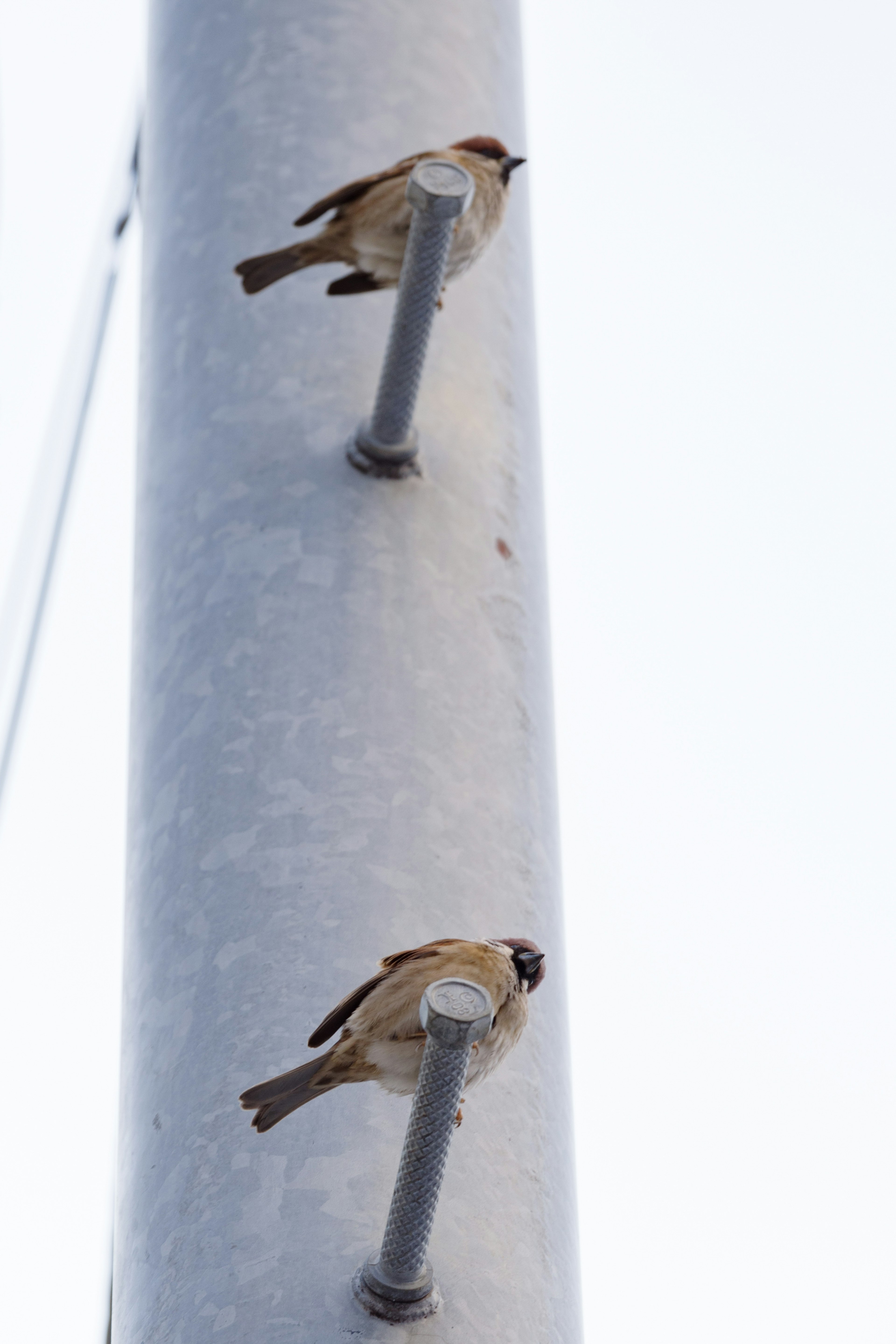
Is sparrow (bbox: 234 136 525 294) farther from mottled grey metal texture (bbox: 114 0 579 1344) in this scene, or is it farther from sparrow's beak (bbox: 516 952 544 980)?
sparrow's beak (bbox: 516 952 544 980)

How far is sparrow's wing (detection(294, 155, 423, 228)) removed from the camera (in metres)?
2.00

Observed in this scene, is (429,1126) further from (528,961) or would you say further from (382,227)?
(382,227)

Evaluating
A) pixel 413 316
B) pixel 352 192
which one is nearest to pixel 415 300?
pixel 413 316

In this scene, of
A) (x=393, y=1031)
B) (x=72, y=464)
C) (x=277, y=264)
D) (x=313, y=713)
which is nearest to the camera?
(x=393, y=1031)

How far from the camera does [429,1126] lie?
1.31 m

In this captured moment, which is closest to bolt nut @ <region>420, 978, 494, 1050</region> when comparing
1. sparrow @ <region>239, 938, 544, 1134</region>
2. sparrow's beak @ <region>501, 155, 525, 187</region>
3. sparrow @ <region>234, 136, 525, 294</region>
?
sparrow @ <region>239, 938, 544, 1134</region>

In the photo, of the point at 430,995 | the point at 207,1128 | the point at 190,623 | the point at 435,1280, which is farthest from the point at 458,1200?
the point at 190,623

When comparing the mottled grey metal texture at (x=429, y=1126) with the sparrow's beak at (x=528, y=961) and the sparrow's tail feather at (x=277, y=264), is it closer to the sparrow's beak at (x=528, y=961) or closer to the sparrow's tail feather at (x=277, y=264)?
the sparrow's beak at (x=528, y=961)

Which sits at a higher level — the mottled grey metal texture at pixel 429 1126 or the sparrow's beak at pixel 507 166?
the sparrow's beak at pixel 507 166

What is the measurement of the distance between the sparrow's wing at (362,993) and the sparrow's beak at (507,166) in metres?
1.08

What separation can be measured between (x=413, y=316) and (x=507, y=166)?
1.42ft

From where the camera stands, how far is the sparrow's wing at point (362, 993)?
1479 mm

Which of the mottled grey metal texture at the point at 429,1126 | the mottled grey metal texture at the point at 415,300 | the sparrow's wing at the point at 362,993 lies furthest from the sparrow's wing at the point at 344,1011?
the mottled grey metal texture at the point at 415,300

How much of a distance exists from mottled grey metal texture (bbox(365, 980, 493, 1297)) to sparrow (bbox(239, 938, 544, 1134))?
8 centimetres
